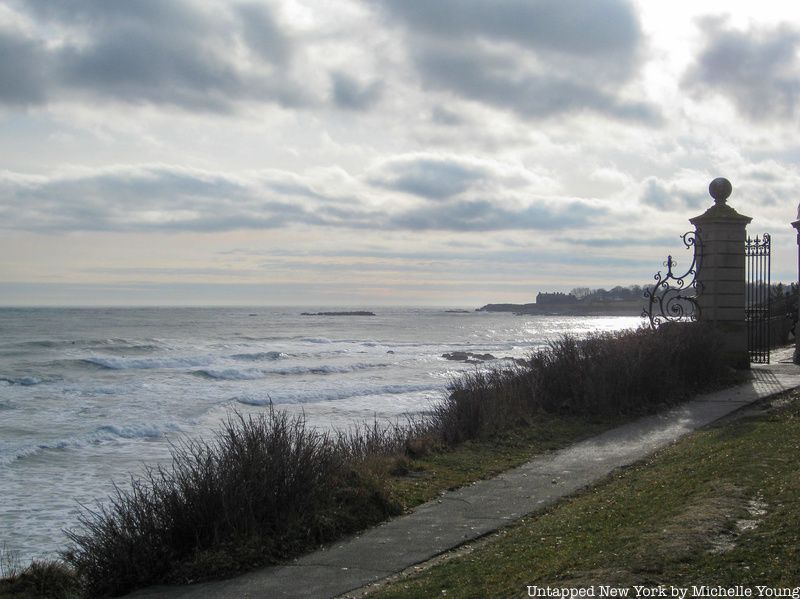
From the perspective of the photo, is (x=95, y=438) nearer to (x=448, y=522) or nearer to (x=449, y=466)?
(x=449, y=466)

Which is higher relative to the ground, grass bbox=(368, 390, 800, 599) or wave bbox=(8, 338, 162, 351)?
grass bbox=(368, 390, 800, 599)

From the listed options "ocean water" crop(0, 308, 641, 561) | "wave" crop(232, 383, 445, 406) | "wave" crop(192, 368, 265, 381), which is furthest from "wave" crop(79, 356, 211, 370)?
"wave" crop(232, 383, 445, 406)

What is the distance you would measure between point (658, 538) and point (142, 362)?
37.6m

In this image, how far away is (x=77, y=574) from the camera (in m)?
6.35

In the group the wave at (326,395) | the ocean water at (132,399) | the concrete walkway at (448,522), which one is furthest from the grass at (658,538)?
the wave at (326,395)

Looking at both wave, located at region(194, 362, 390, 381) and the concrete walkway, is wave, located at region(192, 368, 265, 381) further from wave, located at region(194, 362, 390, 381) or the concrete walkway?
the concrete walkway

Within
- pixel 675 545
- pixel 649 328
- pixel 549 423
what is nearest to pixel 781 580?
pixel 675 545

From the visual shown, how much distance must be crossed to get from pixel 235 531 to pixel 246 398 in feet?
61.1

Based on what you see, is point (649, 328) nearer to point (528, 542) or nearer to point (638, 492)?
point (638, 492)

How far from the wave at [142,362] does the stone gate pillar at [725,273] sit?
1087 inches

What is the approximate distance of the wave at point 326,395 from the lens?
2448cm

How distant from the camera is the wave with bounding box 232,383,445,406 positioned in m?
24.5

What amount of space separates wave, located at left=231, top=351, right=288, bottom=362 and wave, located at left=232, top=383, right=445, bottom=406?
17083 millimetres

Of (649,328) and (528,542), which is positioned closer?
(528,542)
